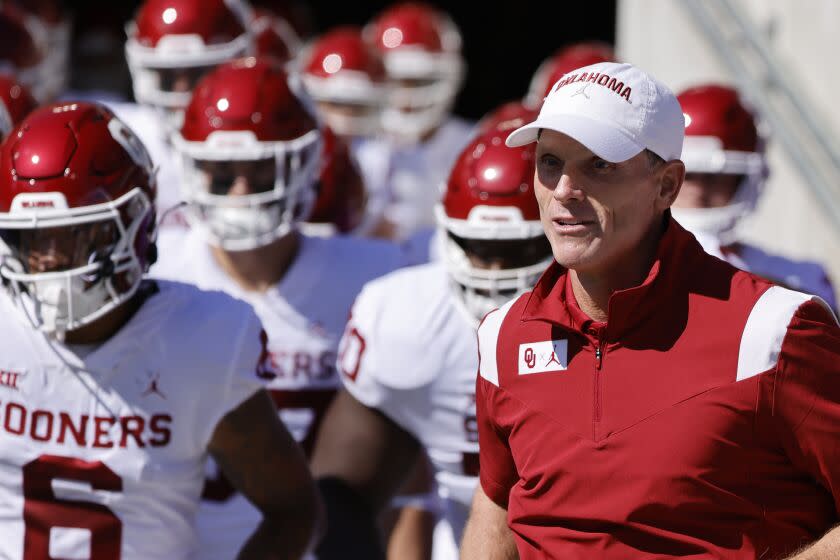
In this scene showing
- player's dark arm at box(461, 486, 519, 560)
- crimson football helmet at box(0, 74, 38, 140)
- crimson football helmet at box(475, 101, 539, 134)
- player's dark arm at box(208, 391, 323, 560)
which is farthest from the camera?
crimson football helmet at box(0, 74, 38, 140)

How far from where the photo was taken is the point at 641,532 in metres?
2.38

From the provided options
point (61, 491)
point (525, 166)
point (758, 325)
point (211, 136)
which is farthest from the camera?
point (211, 136)

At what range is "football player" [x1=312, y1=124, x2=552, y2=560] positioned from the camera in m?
3.62

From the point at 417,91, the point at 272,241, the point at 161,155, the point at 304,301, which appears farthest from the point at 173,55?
the point at 417,91

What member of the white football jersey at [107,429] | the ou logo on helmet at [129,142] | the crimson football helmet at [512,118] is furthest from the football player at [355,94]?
the white football jersey at [107,429]

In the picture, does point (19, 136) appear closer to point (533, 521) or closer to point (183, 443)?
point (183, 443)

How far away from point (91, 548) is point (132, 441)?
9.2 inches

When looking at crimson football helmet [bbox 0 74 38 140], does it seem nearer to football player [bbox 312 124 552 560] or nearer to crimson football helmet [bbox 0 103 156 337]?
crimson football helmet [bbox 0 103 156 337]

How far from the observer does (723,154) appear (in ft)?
14.4

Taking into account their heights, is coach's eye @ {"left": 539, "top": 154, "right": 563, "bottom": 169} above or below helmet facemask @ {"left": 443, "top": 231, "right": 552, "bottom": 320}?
above

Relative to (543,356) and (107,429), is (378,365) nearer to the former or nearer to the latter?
(107,429)

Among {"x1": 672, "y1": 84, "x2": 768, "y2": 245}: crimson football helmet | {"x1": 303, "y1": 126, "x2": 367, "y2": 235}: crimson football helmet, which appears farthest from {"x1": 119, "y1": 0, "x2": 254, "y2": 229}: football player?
{"x1": 672, "y1": 84, "x2": 768, "y2": 245}: crimson football helmet

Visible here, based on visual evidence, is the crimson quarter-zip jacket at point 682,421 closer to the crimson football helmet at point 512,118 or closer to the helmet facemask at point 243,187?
the crimson football helmet at point 512,118

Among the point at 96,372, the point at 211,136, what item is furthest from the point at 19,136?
the point at 211,136
